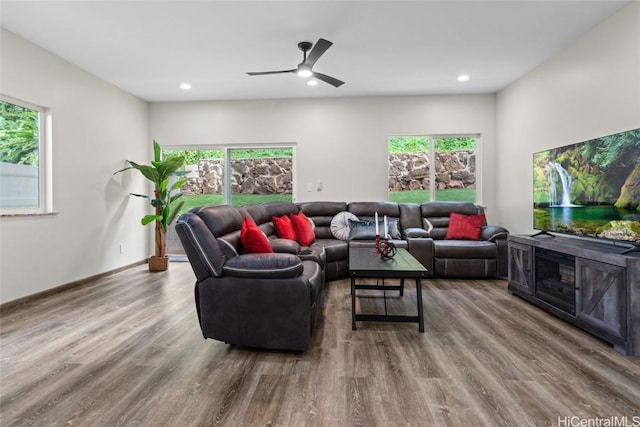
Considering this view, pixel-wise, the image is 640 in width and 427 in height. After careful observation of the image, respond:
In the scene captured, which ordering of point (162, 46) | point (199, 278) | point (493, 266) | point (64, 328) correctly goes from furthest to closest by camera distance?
point (493, 266) < point (162, 46) < point (64, 328) < point (199, 278)

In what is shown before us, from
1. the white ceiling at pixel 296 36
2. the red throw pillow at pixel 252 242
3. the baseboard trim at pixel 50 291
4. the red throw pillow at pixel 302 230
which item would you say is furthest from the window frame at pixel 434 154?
the baseboard trim at pixel 50 291

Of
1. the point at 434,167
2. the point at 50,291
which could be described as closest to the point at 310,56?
the point at 434,167

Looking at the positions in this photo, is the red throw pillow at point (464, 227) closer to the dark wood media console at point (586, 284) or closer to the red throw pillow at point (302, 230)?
the dark wood media console at point (586, 284)

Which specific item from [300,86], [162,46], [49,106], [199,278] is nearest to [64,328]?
[199,278]

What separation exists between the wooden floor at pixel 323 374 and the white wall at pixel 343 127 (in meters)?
2.77

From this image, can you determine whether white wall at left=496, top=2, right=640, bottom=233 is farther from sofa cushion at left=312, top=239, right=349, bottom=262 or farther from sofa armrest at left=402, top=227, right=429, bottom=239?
sofa cushion at left=312, top=239, right=349, bottom=262

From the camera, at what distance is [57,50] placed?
11.4 feet

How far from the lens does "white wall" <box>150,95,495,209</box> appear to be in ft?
16.8

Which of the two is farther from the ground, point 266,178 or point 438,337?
point 266,178

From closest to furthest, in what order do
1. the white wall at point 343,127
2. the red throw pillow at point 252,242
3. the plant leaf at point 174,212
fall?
the red throw pillow at point 252,242
the plant leaf at point 174,212
the white wall at point 343,127

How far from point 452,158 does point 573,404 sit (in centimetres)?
424

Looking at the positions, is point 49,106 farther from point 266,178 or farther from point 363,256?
point 363,256

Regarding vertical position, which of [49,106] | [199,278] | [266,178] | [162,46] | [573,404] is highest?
[162,46]

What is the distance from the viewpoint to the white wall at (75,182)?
316 cm
